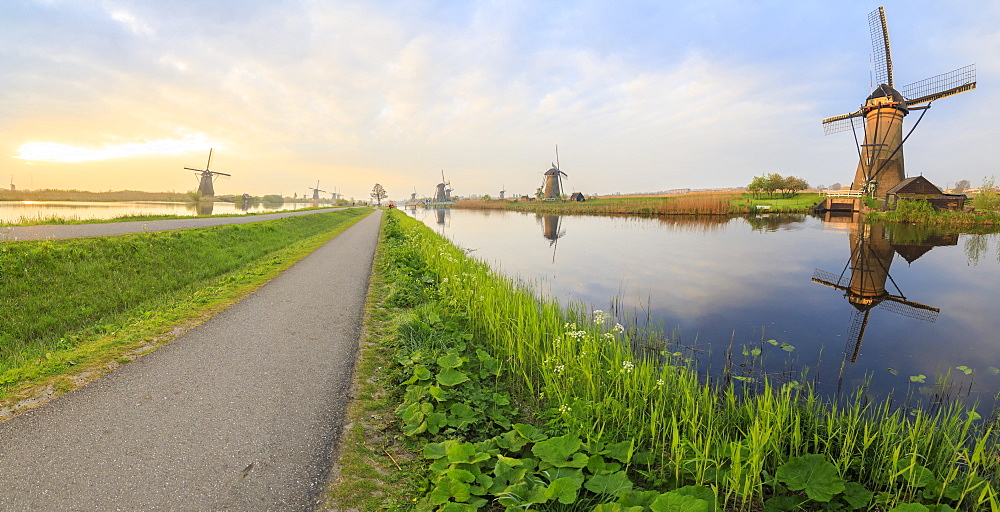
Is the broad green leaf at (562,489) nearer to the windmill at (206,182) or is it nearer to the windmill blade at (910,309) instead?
the windmill blade at (910,309)

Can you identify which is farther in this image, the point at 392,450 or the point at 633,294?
the point at 633,294

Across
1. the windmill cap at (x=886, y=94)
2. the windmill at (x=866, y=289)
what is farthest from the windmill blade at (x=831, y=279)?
the windmill cap at (x=886, y=94)

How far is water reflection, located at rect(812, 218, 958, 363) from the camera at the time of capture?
9770mm

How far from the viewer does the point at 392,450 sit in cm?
360

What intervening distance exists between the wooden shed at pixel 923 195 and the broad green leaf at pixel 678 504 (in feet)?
163

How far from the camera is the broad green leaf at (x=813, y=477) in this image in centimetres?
291

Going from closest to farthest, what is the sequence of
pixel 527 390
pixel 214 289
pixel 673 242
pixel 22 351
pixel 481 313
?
1. pixel 527 390
2. pixel 22 351
3. pixel 481 313
4. pixel 214 289
5. pixel 673 242

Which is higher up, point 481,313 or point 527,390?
point 481,313

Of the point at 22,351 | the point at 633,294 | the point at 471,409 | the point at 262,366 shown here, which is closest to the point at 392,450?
the point at 471,409

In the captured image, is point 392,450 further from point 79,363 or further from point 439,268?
point 439,268

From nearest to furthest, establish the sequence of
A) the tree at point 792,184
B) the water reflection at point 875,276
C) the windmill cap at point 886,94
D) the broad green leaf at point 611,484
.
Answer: the broad green leaf at point 611,484 < the water reflection at point 875,276 < the windmill cap at point 886,94 < the tree at point 792,184

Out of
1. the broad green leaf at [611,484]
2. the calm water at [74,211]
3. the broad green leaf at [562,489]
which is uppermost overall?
the calm water at [74,211]

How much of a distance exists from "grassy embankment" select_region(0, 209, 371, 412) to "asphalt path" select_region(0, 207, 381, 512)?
2.24ft

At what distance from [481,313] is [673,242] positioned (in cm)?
1985
